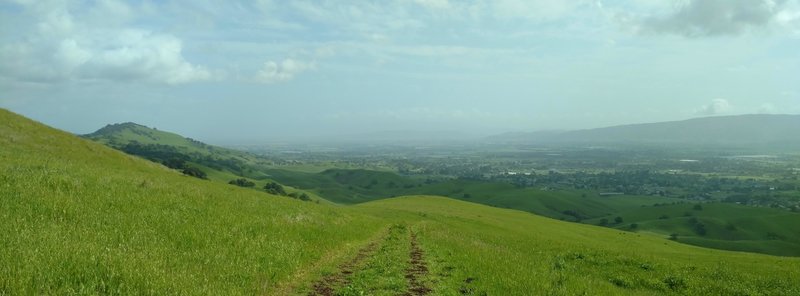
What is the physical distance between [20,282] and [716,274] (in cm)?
2929

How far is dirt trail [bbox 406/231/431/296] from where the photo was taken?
14.8 meters

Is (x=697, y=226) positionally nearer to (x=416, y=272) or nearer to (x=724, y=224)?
(x=724, y=224)

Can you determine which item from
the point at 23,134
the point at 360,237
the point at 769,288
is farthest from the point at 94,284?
the point at 23,134

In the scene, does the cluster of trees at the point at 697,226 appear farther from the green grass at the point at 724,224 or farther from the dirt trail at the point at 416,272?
the dirt trail at the point at 416,272

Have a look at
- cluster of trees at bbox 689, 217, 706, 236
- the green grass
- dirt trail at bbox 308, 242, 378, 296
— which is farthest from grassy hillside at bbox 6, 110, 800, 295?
cluster of trees at bbox 689, 217, 706, 236

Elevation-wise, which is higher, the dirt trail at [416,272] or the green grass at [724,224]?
the dirt trail at [416,272]

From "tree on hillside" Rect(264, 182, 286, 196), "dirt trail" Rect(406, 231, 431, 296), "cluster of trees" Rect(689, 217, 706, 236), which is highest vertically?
"dirt trail" Rect(406, 231, 431, 296)

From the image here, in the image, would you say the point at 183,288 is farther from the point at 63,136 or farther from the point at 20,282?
the point at 63,136

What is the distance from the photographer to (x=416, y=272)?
1803 centimetres

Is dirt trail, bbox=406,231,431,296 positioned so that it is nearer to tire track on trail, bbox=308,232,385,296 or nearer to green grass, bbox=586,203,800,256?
tire track on trail, bbox=308,232,385,296

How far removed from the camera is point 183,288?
34.9ft

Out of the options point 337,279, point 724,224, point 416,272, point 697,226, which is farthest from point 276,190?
point 724,224

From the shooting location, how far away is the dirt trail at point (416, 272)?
1482 centimetres

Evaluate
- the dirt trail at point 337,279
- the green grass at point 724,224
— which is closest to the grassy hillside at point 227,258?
the dirt trail at point 337,279
